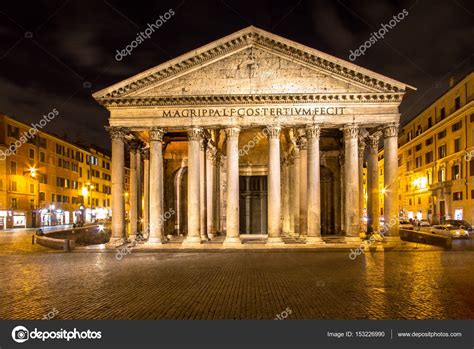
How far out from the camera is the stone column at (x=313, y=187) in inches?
1049

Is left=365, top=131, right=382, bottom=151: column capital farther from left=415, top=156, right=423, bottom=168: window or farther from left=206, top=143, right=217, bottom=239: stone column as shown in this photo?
left=415, top=156, right=423, bottom=168: window

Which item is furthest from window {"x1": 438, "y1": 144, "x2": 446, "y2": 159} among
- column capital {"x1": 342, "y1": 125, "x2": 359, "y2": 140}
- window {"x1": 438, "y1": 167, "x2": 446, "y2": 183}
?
column capital {"x1": 342, "y1": 125, "x2": 359, "y2": 140}

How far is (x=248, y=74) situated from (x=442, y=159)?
38487mm

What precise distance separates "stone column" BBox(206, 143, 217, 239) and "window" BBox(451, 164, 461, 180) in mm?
32000

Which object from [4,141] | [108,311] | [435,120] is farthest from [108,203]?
[108,311]

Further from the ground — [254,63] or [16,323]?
[254,63]

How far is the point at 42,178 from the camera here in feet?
222

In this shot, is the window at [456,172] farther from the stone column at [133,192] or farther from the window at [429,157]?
the stone column at [133,192]

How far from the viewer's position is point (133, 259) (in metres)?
22.1

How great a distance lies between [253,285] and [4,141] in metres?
54.7

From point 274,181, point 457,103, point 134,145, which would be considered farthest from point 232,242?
point 457,103

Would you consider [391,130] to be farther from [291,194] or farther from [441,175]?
[441,175]

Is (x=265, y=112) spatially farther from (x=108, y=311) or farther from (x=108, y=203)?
(x=108, y=203)

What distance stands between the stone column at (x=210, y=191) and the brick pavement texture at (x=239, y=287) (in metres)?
9.95
